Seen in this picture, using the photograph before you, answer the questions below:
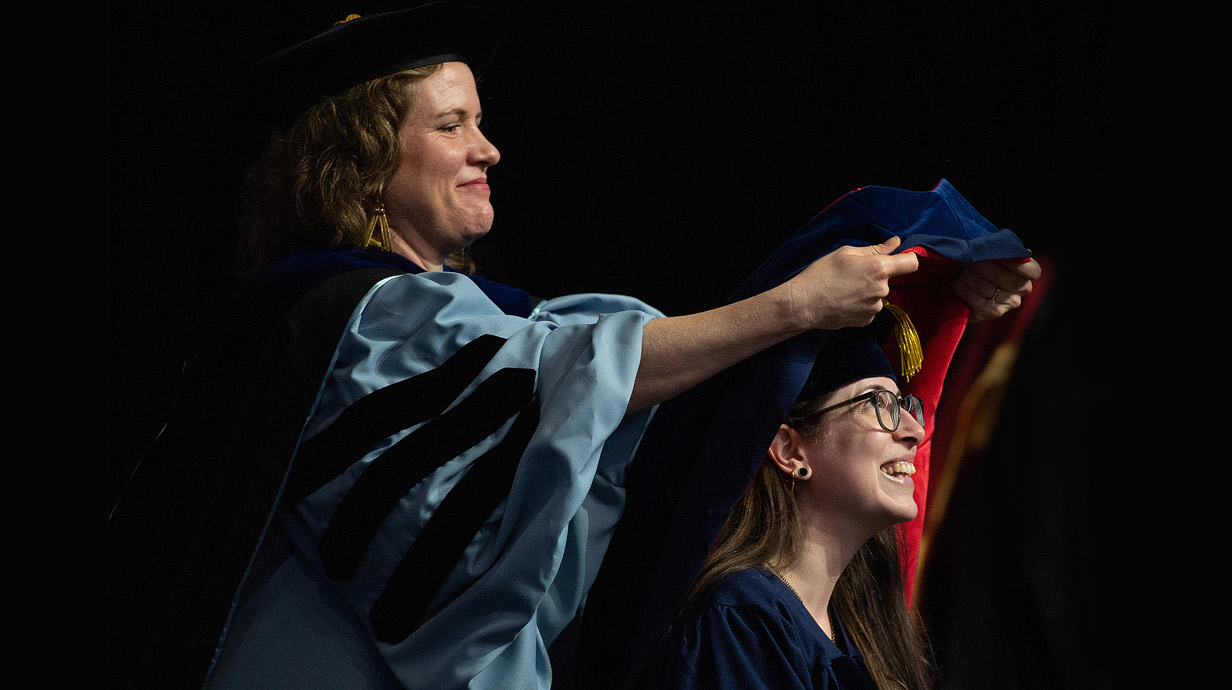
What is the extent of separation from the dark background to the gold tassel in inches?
20.8

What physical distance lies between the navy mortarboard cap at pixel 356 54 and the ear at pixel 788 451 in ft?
3.77

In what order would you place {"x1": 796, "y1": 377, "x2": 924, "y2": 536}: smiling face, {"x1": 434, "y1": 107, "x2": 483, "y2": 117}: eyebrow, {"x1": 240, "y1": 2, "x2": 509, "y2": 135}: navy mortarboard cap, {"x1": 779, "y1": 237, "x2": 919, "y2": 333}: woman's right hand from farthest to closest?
1. {"x1": 434, "y1": 107, "x2": 483, "y2": 117}: eyebrow
2. {"x1": 240, "y1": 2, "x2": 509, "y2": 135}: navy mortarboard cap
3. {"x1": 796, "y1": 377, "x2": 924, "y2": 536}: smiling face
4. {"x1": 779, "y1": 237, "x2": 919, "y2": 333}: woman's right hand

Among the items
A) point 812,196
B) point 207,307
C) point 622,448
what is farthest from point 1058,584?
point 207,307

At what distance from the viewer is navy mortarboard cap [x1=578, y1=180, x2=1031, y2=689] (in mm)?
1703

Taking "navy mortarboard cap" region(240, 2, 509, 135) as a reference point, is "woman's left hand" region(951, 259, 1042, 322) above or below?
below

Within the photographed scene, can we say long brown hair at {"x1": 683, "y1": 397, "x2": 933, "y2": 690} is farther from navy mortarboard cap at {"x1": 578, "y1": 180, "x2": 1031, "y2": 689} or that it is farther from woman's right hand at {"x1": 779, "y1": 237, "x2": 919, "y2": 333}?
woman's right hand at {"x1": 779, "y1": 237, "x2": 919, "y2": 333}

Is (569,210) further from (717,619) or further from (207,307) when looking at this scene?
(717,619)

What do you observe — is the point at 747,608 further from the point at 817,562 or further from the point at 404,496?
the point at 404,496

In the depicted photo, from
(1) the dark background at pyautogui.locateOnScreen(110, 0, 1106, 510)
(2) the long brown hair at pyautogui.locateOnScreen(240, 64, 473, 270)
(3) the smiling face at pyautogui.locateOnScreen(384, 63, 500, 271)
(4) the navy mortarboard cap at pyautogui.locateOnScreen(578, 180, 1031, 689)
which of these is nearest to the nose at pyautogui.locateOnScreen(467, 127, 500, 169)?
(3) the smiling face at pyautogui.locateOnScreen(384, 63, 500, 271)

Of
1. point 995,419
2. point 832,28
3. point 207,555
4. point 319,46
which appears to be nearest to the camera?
point 995,419

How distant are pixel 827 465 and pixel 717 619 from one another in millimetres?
342

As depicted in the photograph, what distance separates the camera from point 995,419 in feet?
3.55

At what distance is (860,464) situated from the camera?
1827 mm

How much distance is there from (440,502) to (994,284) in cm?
101
